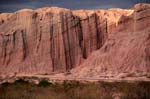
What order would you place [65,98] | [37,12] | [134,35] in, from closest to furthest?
1. [65,98]
2. [134,35]
3. [37,12]

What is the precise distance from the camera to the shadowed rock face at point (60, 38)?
91.5 m

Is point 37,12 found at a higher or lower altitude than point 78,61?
higher

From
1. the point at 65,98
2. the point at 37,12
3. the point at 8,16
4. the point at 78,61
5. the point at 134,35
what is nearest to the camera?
the point at 65,98

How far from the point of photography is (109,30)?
335 feet

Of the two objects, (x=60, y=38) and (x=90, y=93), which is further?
(x=60, y=38)

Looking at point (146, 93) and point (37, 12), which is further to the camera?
point (37, 12)

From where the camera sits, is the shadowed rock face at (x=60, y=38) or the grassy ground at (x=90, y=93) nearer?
the grassy ground at (x=90, y=93)

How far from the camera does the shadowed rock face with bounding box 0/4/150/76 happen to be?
9150 centimetres

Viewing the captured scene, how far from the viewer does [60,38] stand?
327 ft

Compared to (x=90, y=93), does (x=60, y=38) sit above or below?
above

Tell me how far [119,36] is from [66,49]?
43.2 feet

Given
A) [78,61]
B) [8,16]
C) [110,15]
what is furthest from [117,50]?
[8,16]

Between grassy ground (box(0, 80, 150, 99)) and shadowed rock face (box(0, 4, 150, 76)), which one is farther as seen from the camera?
shadowed rock face (box(0, 4, 150, 76))

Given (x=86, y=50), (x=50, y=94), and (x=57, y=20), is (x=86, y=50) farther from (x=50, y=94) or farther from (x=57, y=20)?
(x=50, y=94)
